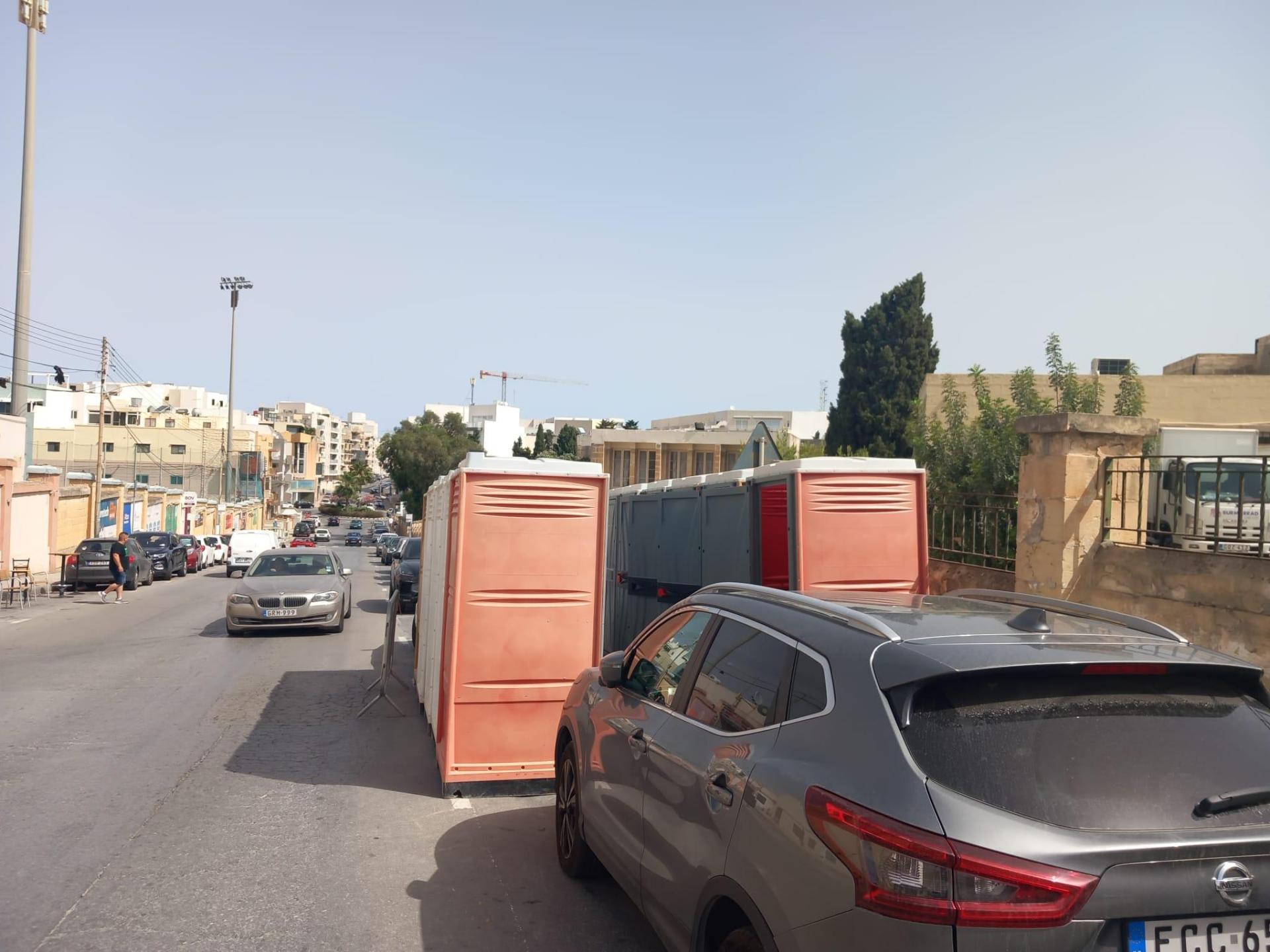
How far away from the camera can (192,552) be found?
128 ft

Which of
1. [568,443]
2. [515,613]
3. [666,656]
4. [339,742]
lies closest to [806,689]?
[666,656]

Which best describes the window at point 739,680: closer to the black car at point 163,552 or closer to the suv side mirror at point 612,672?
the suv side mirror at point 612,672

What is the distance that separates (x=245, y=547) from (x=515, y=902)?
32898 mm

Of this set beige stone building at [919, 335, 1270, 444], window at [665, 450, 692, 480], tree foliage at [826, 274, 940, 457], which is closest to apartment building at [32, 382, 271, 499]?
window at [665, 450, 692, 480]

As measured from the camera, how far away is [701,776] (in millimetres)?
3789

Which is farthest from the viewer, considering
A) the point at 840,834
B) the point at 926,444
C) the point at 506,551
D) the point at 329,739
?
the point at 926,444

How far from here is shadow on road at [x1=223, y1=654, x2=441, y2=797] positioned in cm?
771

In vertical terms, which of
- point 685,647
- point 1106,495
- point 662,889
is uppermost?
point 1106,495

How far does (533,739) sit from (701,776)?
12.5ft

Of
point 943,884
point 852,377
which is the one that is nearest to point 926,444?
point 943,884

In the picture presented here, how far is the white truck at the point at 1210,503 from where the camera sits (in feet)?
23.5

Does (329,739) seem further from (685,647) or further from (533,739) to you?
(685,647)

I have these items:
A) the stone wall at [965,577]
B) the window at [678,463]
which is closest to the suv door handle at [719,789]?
the stone wall at [965,577]

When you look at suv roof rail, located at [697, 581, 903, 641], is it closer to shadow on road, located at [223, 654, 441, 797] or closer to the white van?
shadow on road, located at [223, 654, 441, 797]
